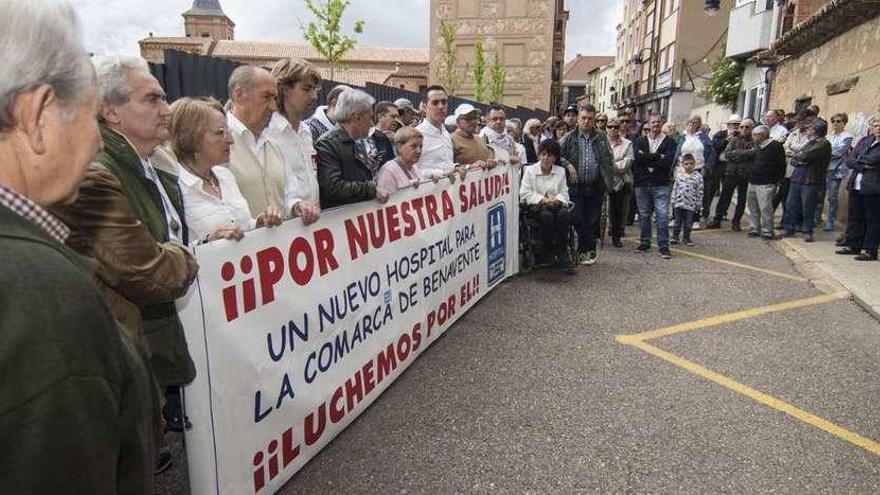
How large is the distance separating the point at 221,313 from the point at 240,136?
1.27 metres

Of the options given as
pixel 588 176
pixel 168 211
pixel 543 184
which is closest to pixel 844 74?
pixel 588 176

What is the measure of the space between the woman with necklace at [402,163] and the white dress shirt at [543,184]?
8.33ft

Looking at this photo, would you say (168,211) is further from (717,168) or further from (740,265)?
(717,168)

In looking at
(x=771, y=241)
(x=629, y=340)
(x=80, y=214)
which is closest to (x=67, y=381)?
(x=80, y=214)

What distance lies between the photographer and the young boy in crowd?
875 cm

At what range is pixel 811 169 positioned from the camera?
910 centimetres

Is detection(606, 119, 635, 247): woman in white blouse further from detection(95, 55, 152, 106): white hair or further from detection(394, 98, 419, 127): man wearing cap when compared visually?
detection(95, 55, 152, 106): white hair

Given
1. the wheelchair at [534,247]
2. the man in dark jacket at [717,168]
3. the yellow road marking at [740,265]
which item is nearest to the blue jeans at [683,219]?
the yellow road marking at [740,265]

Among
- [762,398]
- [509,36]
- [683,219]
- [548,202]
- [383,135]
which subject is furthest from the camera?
[509,36]

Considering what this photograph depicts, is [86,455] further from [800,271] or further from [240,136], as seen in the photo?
[800,271]

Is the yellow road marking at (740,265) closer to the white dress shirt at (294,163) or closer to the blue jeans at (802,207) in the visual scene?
the blue jeans at (802,207)

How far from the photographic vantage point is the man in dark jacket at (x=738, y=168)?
32.7ft

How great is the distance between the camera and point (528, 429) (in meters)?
3.29

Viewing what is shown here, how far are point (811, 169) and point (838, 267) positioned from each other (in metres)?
2.46
